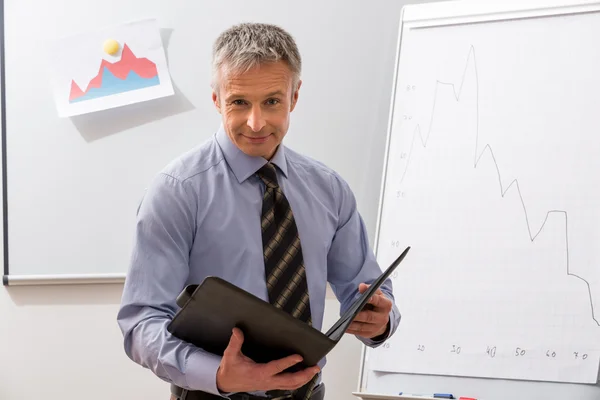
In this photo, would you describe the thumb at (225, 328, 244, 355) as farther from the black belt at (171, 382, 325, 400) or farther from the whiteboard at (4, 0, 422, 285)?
the whiteboard at (4, 0, 422, 285)

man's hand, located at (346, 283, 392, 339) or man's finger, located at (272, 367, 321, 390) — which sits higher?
man's hand, located at (346, 283, 392, 339)

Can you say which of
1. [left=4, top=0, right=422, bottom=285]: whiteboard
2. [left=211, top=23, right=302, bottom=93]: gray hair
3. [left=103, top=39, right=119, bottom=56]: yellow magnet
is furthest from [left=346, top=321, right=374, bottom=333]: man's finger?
[left=103, top=39, right=119, bottom=56]: yellow magnet

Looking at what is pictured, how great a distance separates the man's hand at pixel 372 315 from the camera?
4.44 ft

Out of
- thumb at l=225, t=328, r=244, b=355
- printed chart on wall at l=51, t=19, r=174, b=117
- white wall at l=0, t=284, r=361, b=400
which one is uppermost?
printed chart on wall at l=51, t=19, r=174, b=117

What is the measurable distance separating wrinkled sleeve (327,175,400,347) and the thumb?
1.42ft

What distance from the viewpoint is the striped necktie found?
53.1 inches

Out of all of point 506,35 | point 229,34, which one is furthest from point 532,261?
point 229,34

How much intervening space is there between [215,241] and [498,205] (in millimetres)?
1018

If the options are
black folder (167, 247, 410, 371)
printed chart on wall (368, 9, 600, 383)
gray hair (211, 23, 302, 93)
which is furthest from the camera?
printed chart on wall (368, 9, 600, 383)

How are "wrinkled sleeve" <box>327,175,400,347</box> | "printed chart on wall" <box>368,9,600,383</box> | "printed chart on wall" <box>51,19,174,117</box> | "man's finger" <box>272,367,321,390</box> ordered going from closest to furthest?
"man's finger" <box>272,367,321,390</box> < "wrinkled sleeve" <box>327,175,400,347</box> < "printed chart on wall" <box>368,9,600,383</box> < "printed chart on wall" <box>51,19,174,117</box>

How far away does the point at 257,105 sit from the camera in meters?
1.31

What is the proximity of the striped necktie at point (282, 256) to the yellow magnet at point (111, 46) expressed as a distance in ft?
4.10

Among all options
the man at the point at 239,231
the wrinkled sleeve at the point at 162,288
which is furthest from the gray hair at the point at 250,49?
the wrinkled sleeve at the point at 162,288

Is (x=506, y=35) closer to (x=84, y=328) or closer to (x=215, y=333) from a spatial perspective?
(x=215, y=333)
